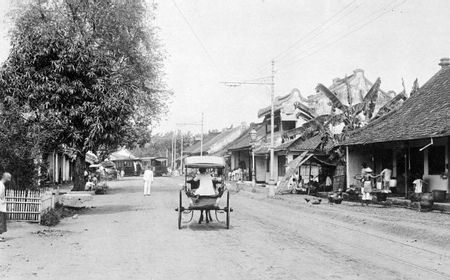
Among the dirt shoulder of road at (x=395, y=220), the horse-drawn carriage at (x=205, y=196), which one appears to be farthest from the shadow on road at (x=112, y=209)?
the dirt shoulder of road at (x=395, y=220)

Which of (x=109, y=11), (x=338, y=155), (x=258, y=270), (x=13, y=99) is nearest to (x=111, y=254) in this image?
(x=258, y=270)

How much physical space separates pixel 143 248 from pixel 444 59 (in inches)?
803

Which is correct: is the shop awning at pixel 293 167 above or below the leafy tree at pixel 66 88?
below

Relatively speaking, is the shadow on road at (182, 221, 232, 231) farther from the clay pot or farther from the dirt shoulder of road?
the clay pot

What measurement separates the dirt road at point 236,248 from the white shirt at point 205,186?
0.99m

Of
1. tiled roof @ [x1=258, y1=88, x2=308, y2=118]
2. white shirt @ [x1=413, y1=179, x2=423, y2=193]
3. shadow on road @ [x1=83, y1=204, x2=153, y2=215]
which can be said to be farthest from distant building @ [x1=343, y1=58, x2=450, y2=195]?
tiled roof @ [x1=258, y1=88, x2=308, y2=118]

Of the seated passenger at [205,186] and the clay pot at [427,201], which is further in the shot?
the clay pot at [427,201]

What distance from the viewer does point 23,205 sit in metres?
14.8

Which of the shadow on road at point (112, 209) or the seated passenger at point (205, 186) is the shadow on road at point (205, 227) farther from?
the shadow on road at point (112, 209)

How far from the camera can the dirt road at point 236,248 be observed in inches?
326

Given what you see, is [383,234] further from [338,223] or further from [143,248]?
[143,248]

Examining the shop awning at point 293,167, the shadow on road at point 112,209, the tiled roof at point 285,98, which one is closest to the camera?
the shadow on road at point 112,209

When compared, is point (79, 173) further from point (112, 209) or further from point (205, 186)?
point (205, 186)

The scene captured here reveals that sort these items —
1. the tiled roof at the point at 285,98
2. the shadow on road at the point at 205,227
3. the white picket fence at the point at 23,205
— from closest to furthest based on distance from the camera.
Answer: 1. the shadow on road at the point at 205,227
2. the white picket fence at the point at 23,205
3. the tiled roof at the point at 285,98
